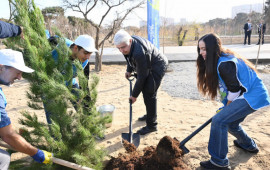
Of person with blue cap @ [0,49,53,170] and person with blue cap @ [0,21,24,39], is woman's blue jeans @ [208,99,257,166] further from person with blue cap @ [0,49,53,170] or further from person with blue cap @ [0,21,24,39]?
person with blue cap @ [0,21,24,39]

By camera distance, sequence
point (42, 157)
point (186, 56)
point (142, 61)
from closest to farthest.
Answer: point (42, 157) < point (142, 61) < point (186, 56)

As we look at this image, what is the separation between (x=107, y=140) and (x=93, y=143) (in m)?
1.26

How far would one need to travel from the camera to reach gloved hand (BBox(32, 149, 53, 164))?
1809mm

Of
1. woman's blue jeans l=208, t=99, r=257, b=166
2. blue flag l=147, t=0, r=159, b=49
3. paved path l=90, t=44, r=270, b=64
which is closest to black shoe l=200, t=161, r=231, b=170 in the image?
woman's blue jeans l=208, t=99, r=257, b=166

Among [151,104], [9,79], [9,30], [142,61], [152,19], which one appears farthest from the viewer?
[152,19]

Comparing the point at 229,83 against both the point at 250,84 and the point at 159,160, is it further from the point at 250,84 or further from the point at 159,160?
the point at 159,160

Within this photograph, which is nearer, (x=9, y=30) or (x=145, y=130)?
(x=9, y=30)

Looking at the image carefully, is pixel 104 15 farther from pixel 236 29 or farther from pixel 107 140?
pixel 236 29

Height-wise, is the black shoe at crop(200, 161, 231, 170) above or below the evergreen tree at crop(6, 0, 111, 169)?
below

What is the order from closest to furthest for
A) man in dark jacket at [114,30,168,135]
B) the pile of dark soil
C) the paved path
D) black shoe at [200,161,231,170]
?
the pile of dark soil
black shoe at [200,161,231,170]
man in dark jacket at [114,30,168,135]
the paved path

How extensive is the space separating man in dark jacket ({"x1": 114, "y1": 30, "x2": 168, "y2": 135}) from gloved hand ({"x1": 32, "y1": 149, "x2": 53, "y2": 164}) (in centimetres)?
144

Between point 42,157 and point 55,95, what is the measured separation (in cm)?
56

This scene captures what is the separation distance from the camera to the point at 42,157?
5.99ft

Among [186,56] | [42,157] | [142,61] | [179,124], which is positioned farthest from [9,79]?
[186,56]
